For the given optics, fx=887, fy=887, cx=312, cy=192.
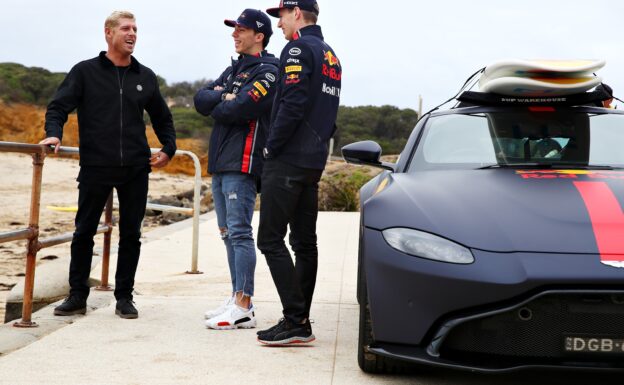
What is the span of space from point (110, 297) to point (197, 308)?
744 millimetres

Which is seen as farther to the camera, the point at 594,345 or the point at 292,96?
the point at 292,96

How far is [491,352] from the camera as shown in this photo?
3434mm

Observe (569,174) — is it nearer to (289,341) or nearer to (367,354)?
(367,354)

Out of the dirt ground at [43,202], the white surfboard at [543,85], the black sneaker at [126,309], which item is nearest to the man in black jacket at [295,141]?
the white surfboard at [543,85]

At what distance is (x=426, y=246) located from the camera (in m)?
3.55

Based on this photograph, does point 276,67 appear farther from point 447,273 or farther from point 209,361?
point 447,273

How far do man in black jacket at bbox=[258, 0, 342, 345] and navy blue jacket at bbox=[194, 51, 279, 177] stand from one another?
42cm

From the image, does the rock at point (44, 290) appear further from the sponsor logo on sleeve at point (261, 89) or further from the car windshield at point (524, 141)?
the car windshield at point (524, 141)

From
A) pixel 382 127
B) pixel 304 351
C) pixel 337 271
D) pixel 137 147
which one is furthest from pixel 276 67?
pixel 382 127

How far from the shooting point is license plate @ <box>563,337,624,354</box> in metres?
3.35

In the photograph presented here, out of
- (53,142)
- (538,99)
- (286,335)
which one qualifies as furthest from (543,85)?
(53,142)

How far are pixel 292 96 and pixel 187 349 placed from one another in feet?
4.64

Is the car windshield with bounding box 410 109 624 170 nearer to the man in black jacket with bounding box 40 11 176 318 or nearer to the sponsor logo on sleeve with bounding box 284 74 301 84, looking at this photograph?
the sponsor logo on sleeve with bounding box 284 74 301 84

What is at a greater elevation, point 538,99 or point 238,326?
point 538,99
